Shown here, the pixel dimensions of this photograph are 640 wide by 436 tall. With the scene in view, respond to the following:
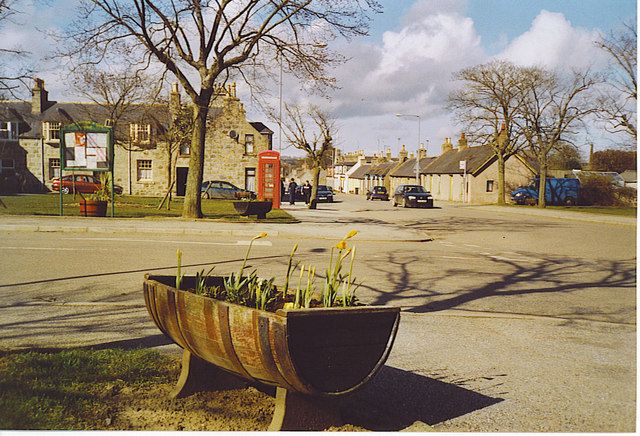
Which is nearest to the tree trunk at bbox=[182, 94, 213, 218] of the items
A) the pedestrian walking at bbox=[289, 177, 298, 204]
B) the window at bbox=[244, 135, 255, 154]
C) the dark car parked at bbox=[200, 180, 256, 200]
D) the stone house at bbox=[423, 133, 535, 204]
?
the pedestrian walking at bbox=[289, 177, 298, 204]

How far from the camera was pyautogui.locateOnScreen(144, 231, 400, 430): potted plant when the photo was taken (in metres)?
2.96

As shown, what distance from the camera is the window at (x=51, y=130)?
2735 centimetres

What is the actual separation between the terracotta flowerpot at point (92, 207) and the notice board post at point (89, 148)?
42cm

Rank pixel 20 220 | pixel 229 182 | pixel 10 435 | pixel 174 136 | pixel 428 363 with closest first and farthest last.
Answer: pixel 10 435, pixel 428 363, pixel 20 220, pixel 174 136, pixel 229 182

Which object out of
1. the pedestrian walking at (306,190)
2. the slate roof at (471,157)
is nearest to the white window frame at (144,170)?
the pedestrian walking at (306,190)

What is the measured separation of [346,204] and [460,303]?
14.3 meters

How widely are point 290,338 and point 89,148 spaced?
15560 mm

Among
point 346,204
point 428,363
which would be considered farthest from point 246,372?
point 346,204

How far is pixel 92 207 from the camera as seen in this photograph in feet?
54.8

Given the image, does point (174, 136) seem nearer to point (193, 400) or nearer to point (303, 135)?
point (303, 135)

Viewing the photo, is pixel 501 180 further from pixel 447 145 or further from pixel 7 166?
pixel 7 166

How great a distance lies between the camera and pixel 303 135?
1605cm

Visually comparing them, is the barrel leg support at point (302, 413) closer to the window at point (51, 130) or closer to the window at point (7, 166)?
the window at point (7, 166)

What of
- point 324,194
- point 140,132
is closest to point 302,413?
point 324,194
